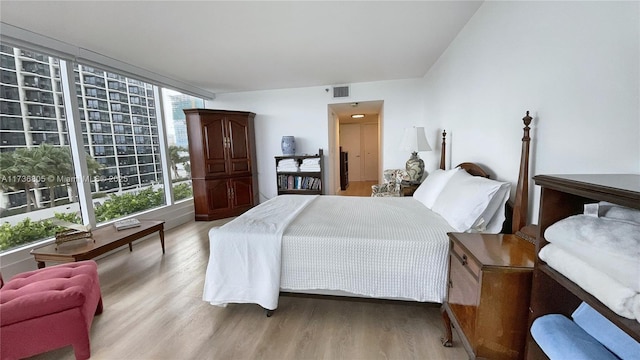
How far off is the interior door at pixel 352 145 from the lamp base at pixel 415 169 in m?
5.13

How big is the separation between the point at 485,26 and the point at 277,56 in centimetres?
214

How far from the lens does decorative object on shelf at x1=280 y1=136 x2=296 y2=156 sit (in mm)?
4469

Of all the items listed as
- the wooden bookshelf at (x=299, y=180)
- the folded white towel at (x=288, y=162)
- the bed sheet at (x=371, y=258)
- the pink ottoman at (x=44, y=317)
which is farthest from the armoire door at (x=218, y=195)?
the bed sheet at (x=371, y=258)

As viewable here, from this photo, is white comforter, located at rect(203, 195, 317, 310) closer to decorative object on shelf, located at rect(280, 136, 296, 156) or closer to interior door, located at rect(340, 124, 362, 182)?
decorative object on shelf, located at rect(280, 136, 296, 156)

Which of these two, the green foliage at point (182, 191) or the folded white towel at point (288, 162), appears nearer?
the green foliage at point (182, 191)

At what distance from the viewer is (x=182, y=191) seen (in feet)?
14.2

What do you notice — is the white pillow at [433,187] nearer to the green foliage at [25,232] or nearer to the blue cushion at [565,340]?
the blue cushion at [565,340]

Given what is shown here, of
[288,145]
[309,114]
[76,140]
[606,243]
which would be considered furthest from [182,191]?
[606,243]

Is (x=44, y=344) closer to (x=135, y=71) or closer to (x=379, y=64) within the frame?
(x=135, y=71)

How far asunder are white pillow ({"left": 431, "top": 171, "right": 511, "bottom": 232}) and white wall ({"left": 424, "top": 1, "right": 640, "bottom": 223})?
7.6 inches

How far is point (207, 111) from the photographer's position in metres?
4.02

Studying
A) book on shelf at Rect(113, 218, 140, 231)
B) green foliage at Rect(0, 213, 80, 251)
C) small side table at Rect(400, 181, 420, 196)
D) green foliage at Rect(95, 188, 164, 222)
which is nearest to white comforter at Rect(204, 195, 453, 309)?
small side table at Rect(400, 181, 420, 196)

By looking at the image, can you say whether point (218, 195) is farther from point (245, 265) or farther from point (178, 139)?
point (245, 265)

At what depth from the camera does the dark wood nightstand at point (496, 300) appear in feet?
3.34
